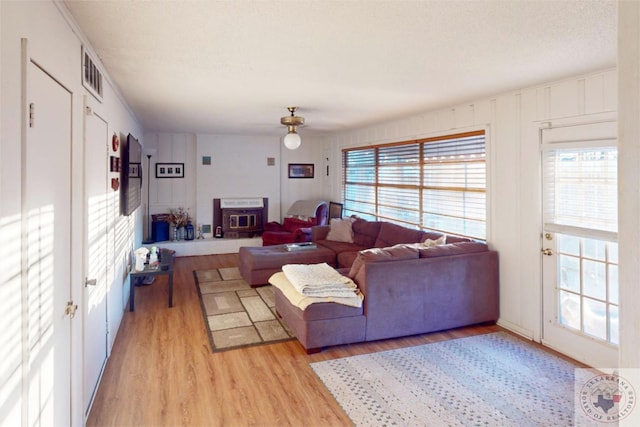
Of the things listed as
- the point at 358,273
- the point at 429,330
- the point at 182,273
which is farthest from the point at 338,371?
the point at 182,273

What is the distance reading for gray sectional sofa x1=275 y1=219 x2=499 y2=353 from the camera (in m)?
3.41

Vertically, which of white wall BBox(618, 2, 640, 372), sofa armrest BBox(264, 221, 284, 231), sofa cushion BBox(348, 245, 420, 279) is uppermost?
white wall BBox(618, 2, 640, 372)

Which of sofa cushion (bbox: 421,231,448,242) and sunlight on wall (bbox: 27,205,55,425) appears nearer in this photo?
sunlight on wall (bbox: 27,205,55,425)

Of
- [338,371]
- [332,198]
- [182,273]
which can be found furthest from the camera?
[332,198]

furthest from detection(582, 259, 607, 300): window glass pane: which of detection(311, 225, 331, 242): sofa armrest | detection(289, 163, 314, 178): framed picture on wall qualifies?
detection(289, 163, 314, 178): framed picture on wall

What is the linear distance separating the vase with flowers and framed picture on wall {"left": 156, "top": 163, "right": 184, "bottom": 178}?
69 cm

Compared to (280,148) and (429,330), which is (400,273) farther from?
(280,148)

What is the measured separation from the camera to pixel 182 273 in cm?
614

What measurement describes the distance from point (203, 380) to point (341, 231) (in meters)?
3.73

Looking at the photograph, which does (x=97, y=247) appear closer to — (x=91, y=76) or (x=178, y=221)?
(x=91, y=76)

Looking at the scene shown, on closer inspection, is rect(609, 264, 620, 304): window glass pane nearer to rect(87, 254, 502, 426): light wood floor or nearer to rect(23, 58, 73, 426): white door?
rect(87, 254, 502, 426): light wood floor

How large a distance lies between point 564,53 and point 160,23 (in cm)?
258

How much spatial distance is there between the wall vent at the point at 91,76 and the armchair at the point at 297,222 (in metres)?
4.19

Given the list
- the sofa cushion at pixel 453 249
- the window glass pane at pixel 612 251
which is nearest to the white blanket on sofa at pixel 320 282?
the sofa cushion at pixel 453 249
